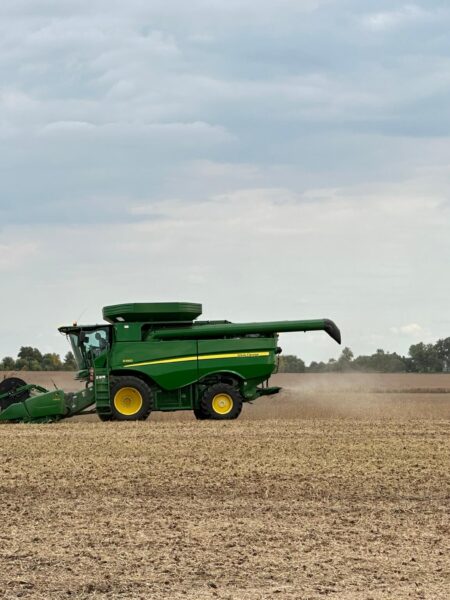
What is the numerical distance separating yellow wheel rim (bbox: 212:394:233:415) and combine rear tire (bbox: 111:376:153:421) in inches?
59.4

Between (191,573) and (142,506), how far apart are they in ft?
10.1

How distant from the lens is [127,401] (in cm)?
2264

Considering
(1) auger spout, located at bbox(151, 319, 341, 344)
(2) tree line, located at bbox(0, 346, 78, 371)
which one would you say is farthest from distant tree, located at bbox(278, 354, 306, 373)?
(1) auger spout, located at bbox(151, 319, 341, 344)

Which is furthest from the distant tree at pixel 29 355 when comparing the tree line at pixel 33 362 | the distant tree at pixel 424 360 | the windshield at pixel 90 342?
the windshield at pixel 90 342

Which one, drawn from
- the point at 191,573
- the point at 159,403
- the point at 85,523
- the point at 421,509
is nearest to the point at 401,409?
the point at 159,403

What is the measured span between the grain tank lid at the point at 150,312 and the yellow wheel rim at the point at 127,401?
5.47 feet

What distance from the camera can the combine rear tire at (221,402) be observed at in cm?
2280

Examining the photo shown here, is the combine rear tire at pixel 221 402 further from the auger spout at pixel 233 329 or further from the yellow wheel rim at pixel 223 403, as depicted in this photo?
the auger spout at pixel 233 329

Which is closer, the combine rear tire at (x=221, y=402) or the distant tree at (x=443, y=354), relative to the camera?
the combine rear tire at (x=221, y=402)

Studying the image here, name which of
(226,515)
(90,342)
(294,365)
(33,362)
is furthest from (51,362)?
(226,515)

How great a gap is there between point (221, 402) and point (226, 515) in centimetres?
1250

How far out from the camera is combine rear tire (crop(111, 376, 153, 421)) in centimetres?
2250

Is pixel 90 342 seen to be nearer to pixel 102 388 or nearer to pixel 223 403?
pixel 102 388

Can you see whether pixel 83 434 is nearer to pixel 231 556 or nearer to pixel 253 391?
pixel 253 391
